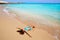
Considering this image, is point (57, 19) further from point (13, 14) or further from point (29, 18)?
point (13, 14)

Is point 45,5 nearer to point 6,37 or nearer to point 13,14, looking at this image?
point 13,14

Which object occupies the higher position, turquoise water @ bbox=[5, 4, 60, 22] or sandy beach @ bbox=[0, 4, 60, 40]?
turquoise water @ bbox=[5, 4, 60, 22]

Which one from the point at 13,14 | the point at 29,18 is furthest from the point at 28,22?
the point at 13,14

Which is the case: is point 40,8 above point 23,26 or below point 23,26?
above

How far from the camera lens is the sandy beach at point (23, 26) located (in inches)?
42.3

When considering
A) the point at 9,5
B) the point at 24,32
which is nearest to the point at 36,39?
the point at 24,32

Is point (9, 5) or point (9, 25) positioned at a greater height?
point (9, 5)

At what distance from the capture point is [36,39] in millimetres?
1070

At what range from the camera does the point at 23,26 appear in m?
1.09

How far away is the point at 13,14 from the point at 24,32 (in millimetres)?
240

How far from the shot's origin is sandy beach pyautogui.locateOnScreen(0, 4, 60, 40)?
1074mm

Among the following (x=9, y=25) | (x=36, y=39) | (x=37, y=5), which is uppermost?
(x=37, y=5)

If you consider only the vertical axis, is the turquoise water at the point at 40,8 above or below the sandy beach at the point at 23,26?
above

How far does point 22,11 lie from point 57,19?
0.40 meters
